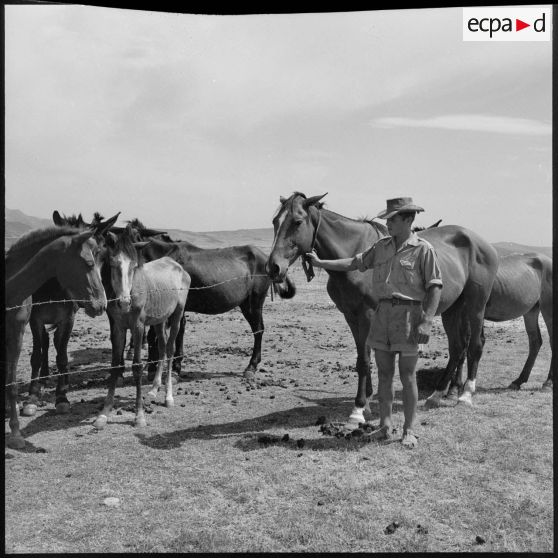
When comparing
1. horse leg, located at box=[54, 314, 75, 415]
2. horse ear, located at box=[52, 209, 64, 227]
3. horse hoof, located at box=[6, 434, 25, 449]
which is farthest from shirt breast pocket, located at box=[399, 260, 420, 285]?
horse leg, located at box=[54, 314, 75, 415]

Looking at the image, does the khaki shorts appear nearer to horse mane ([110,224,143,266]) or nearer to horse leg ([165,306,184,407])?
horse mane ([110,224,143,266])

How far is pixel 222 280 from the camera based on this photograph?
991 centimetres

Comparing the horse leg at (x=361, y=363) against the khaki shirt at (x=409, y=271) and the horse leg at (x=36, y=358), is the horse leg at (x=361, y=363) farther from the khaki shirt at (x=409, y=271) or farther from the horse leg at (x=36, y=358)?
the horse leg at (x=36, y=358)

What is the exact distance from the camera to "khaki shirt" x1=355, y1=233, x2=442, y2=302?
17.4 ft

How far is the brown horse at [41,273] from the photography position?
4895 millimetres

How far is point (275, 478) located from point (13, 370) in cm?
290

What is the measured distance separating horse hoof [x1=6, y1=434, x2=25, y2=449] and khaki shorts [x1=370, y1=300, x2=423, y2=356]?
396 centimetres

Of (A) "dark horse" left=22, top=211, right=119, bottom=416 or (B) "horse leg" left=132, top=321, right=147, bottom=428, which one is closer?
(B) "horse leg" left=132, top=321, right=147, bottom=428

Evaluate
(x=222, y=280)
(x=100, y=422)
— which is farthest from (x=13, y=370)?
(x=222, y=280)

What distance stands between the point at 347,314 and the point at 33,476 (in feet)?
13.3

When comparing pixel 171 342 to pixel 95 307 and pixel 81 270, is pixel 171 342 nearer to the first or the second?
pixel 95 307

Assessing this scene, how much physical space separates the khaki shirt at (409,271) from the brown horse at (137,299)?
307 cm

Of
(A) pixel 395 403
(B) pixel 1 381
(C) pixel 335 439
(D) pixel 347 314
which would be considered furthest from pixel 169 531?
(A) pixel 395 403

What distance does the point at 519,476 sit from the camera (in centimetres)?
490
